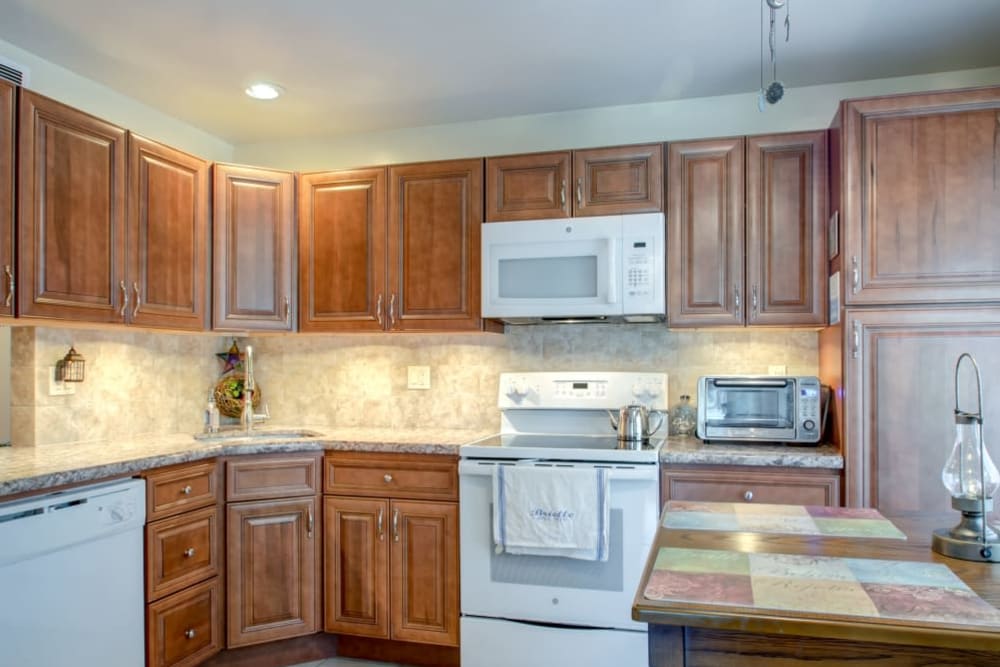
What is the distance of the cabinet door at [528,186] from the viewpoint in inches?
121

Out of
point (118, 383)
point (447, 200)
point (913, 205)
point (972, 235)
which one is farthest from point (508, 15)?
point (118, 383)

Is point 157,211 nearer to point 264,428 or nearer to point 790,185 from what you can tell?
point 264,428

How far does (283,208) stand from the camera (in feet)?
11.0

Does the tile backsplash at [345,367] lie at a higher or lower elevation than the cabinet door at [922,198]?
lower

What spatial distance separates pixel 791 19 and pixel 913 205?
2.54 ft

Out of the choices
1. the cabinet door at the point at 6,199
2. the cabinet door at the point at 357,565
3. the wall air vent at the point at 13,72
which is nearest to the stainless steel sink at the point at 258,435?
the cabinet door at the point at 357,565

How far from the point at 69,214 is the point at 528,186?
177 cm

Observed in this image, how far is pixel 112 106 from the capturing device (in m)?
3.11

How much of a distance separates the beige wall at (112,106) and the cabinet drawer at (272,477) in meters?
1.61

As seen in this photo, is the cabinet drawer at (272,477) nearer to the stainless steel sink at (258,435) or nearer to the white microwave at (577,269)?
the stainless steel sink at (258,435)

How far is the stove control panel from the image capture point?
316 centimetres

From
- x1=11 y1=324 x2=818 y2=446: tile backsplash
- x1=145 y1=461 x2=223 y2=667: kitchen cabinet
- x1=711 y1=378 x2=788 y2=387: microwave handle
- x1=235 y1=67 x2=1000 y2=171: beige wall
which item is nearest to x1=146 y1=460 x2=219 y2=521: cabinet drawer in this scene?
x1=145 y1=461 x2=223 y2=667: kitchen cabinet

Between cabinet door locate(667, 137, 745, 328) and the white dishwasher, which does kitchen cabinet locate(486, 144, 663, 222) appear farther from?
the white dishwasher

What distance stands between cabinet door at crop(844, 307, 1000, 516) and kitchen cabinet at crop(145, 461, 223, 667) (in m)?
2.40
